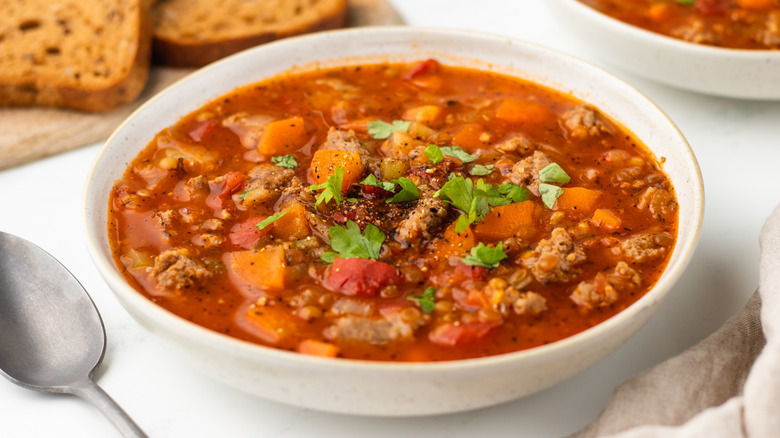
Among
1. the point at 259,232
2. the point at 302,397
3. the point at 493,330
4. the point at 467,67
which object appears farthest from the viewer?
the point at 467,67

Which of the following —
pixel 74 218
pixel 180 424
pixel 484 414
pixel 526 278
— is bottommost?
pixel 74 218

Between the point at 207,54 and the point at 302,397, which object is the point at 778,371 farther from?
the point at 207,54

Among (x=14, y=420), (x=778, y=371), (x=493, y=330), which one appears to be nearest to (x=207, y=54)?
(x=14, y=420)

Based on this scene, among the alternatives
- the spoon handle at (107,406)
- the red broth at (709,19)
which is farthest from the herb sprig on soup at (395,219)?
the red broth at (709,19)

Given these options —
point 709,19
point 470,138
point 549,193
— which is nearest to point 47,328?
point 470,138

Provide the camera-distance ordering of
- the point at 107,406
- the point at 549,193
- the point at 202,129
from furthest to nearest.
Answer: the point at 202,129 → the point at 549,193 → the point at 107,406

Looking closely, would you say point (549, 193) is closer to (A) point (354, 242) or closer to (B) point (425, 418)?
(A) point (354, 242)

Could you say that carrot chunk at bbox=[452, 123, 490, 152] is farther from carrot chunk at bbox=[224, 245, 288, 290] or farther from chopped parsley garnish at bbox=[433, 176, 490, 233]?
carrot chunk at bbox=[224, 245, 288, 290]
